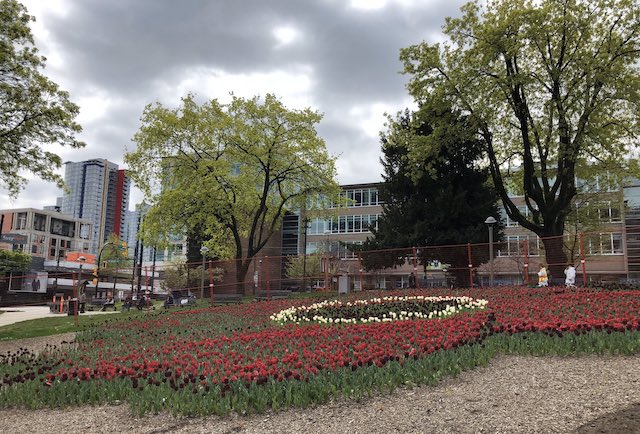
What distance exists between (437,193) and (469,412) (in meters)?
24.4

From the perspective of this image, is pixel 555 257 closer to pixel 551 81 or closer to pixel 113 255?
pixel 551 81

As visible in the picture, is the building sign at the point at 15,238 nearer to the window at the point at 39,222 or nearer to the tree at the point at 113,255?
the tree at the point at 113,255

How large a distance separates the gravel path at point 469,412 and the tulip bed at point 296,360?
21 cm

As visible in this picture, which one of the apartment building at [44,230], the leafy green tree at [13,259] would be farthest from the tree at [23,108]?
the apartment building at [44,230]

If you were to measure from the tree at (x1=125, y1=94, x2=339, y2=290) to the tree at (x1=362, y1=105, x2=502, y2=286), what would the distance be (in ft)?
19.7

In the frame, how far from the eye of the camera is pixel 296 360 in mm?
7535

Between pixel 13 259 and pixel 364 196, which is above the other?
pixel 364 196

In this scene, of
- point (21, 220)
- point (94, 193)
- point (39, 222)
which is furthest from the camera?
point (94, 193)

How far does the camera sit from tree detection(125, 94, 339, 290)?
105 ft

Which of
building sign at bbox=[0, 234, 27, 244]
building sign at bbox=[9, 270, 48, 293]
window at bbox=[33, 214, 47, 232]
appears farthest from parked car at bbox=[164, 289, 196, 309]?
window at bbox=[33, 214, 47, 232]

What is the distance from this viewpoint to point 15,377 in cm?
807

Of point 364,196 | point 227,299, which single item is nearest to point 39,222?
point 364,196

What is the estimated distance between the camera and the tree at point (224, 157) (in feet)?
105

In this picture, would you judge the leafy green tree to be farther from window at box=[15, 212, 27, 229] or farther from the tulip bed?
window at box=[15, 212, 27, 229]
